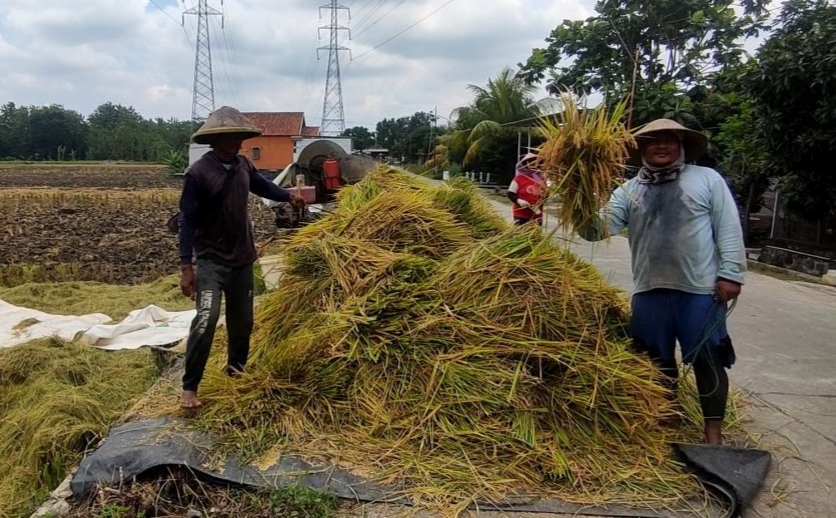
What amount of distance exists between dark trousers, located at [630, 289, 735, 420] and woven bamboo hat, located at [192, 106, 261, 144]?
2.19 m

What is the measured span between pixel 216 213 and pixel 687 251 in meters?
2.32

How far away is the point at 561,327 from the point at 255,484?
5.22 ft

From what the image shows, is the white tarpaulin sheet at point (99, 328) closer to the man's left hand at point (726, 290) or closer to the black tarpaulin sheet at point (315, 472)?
the black tarpaulin sheet at point (315, 472)

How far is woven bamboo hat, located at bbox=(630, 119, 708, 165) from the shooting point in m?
2.98

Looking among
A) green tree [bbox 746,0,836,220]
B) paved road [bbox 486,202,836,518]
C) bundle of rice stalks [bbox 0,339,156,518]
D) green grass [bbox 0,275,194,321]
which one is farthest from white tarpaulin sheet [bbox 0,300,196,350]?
green tree [bbox 746,0,836,220]

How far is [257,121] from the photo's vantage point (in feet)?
134

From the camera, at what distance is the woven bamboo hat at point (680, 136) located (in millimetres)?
2984

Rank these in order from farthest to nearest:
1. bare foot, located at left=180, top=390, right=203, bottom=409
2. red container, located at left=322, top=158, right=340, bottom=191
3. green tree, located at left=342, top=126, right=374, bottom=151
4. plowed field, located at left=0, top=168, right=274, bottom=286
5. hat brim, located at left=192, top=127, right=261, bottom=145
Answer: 1. green tree, located at left=342, top=126, right=374, bottom=151
2. red container, located at left=322, top=158, right=340, bottom=191
3. plowed field, located at left=0, top=168, right=274, bottom=286
4. hat brim, located at left=192, top=127, right=261, bottom=145
5. bare foot, located at left=180, top=390, right=203, bottom=409

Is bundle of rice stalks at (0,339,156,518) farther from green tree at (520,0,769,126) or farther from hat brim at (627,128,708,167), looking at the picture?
green tree at (520,0,769,126)

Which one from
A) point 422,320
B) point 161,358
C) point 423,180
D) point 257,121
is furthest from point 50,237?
point 257,121

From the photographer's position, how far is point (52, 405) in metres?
3.88

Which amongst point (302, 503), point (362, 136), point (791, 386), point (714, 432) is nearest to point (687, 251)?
point (714, 432)

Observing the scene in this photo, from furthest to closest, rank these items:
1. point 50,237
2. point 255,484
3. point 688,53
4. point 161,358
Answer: point 688,53
point 50,237
point 161,358
point 255,484

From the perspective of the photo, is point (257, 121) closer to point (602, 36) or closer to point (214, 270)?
point (602, 36)
